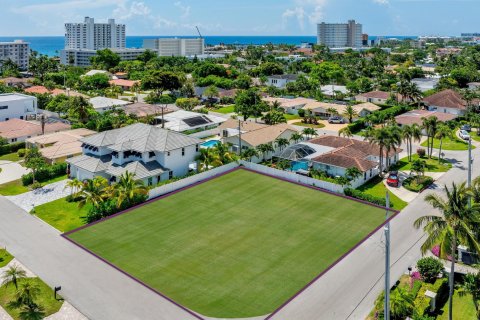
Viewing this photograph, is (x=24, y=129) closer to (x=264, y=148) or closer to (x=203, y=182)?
(x=203, y=182)

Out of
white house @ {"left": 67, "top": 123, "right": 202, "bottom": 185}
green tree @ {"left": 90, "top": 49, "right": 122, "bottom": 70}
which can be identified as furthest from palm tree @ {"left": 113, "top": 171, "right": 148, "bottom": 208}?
green tree @ {"left": 90, "top": 49, "right": 122, "bottom": 70}

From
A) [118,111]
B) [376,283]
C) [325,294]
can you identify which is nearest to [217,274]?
[325,294]

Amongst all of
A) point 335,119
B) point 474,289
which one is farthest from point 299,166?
point 335,119

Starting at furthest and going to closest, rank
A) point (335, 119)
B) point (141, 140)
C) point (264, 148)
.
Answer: point (335, 119) < point (264, 148) < point (141, 140)

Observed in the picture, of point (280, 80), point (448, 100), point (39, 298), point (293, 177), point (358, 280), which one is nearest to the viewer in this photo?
point (39, 298)

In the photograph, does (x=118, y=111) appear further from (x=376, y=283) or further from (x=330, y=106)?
(x=376, y=283)

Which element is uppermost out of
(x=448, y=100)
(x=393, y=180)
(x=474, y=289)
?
(x=448, y=100)
